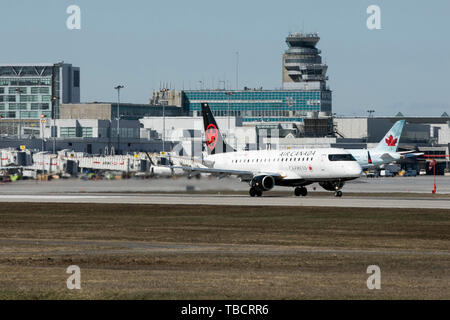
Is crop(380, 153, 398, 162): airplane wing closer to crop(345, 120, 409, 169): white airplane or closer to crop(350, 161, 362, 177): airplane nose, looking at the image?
crop(345, 120, 409, 169): white airplane

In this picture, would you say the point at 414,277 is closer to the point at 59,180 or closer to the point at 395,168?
the point at 59,180

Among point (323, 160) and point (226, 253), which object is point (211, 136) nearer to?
point (323, 160)

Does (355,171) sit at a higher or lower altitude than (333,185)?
higher

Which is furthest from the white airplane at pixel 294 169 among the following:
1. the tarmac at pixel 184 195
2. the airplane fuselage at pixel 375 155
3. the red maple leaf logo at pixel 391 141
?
the red maple leaf logo at pixel 391 141

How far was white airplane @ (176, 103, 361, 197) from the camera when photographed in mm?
78062

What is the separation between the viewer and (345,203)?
67.6m

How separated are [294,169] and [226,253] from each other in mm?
45614

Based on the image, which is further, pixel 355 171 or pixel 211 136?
pixel 211 136

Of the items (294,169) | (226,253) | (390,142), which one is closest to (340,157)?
(294,169)

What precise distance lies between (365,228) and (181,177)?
45257mm

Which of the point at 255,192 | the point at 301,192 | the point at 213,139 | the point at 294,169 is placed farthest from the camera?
the point at 213,139

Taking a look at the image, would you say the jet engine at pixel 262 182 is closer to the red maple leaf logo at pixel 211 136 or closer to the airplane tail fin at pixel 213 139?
the airplane tail fin at pixel 213 139

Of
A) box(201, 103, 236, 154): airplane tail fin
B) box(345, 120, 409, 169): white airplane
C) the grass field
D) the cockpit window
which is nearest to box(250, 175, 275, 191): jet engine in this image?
the cockpit window

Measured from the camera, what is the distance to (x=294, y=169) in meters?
81.0
